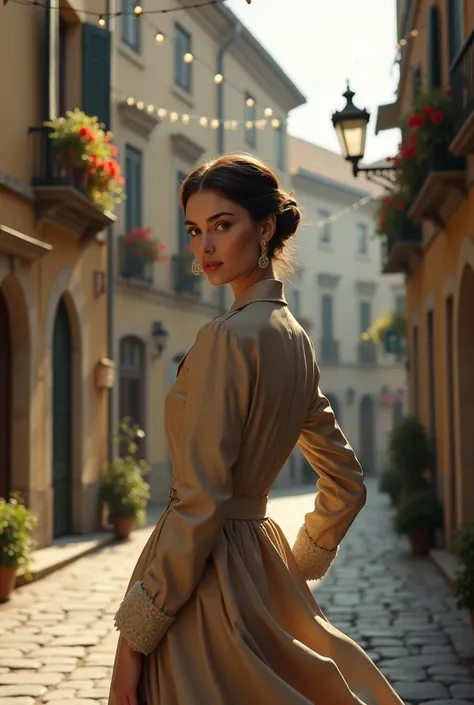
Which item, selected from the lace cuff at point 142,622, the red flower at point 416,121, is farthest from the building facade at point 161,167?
the lace cuff at point 142,622

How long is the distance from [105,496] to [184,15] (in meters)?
11.8

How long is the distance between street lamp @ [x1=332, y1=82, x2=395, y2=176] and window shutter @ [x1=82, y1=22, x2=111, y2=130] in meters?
4.01

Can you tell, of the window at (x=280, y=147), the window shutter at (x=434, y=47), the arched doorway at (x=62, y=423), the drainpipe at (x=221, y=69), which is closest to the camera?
the window shutter at (x=434, y=47)

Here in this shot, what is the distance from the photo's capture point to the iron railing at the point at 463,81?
9164 mm

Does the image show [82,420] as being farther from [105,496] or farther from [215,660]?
[215,660]

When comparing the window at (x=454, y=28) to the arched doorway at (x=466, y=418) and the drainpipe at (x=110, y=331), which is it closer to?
the arched doorway at (x=466, y=418)

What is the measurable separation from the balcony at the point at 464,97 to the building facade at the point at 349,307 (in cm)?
2827

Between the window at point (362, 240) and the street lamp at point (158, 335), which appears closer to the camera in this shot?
the street lamp at point (158, 335)

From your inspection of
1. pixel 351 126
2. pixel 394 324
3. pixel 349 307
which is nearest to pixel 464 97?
pixel 351 126

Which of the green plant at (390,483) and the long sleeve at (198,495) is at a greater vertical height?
the long sleeve at (198,495)

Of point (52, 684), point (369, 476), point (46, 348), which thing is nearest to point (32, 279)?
point (46, 348)

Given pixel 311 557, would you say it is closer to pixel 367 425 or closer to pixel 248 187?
pixel 248 187

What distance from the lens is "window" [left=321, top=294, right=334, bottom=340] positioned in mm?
40906

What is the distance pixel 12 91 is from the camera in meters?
11.8
